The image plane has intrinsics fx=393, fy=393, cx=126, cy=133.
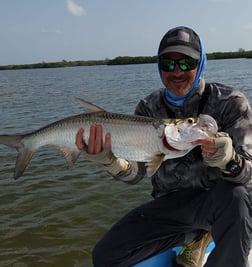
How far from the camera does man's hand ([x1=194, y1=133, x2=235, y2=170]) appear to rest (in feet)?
9.68

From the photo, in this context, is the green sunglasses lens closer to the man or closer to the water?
the man

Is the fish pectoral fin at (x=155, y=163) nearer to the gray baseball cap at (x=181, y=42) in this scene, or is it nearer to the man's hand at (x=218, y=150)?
the man's hand at (x=218, y=150)

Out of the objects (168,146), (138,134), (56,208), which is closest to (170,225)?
(168,146)

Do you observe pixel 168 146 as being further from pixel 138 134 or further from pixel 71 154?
pixel 71 154

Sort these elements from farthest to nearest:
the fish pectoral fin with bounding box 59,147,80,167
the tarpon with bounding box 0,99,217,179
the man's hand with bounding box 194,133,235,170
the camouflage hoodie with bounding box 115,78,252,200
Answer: the fish pectoral fin with bounding box 59,147,80,167, the camouflage hoodie with bounding box 115,78,252,200, the tarpon with bounding box 0,99,217,179, the man's hand with bounding box 194,133,235,170

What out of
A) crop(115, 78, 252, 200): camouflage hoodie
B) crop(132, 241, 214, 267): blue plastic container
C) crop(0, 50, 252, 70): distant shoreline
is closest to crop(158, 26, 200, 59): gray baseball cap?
crop(115, 78, 252, 200): camouflage hoodie

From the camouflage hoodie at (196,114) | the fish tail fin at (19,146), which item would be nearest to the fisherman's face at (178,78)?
the camouflage hoodie at (196,114)

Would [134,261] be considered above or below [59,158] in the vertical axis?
above

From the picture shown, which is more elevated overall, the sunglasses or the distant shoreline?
the sunglasses

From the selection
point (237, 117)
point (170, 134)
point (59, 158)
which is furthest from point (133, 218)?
point (59, 158)

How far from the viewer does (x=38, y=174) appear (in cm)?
848

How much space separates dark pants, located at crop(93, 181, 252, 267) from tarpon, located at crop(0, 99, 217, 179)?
0.50 m

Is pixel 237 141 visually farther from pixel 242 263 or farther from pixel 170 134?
pixel 242 263

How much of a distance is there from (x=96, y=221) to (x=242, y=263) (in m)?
3.40
